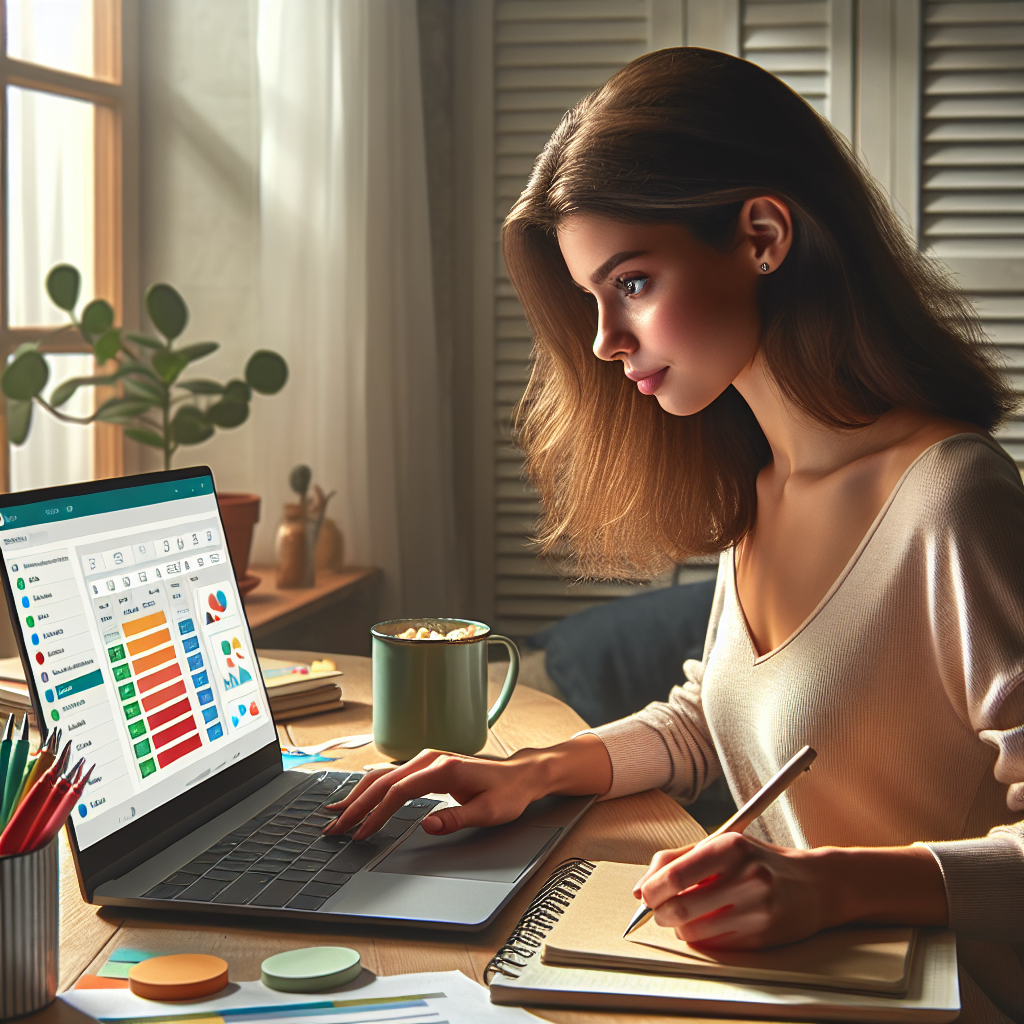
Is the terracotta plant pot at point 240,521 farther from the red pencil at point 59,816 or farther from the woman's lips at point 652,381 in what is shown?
the red pencil at point 59,816

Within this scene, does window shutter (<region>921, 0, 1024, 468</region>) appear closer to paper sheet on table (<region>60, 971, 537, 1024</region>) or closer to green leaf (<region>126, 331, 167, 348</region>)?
green leaf (<region>126, 331, 167, 348</region>)

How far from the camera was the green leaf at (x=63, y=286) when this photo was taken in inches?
75.5

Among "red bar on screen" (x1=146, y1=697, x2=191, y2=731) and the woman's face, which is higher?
the woman's face

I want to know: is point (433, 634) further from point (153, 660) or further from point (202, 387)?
point (202, 387)

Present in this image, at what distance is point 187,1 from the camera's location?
245cm

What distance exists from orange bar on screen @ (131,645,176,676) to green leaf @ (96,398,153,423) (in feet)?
4.12

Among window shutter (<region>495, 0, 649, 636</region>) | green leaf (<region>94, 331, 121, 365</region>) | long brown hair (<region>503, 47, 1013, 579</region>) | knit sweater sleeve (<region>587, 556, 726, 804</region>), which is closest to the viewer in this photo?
long brown hair (<region>503, 47, 1013, 579</region>)

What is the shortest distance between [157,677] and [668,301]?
0.51 meters

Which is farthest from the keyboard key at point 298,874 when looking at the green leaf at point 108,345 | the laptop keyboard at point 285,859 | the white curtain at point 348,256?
the white curtain at point 348,256

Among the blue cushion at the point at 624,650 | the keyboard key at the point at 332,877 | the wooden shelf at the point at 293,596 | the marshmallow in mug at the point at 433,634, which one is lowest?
the blue cushion at the point at 624,650

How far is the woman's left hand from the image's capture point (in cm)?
66

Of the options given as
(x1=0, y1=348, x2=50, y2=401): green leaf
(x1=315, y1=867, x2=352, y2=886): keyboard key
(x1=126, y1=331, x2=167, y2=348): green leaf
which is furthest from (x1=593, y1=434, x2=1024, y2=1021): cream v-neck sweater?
(x1=126, y1=331, x2=167, y2=348): green leaf

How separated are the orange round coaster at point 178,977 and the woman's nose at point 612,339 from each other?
586mm

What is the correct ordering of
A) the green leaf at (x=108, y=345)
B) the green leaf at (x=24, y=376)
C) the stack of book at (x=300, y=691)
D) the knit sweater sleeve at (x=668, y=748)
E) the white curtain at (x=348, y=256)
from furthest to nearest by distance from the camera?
the white curtain at (x=348, y=256)
the green leaf at (x=108, y=345)
the green leaf at (x=24, y=376)
the stack of book at (x=300, y=691)
the knit sweater sleeve at (x=668, y=748)
